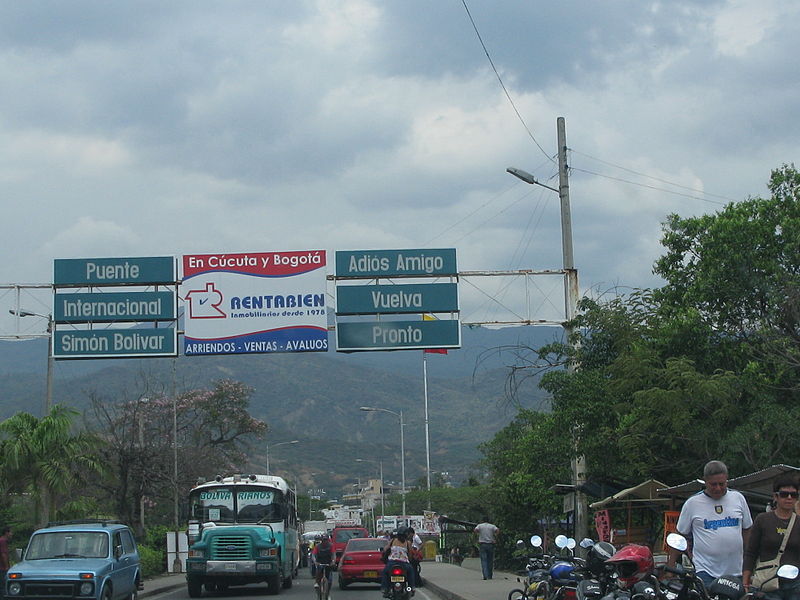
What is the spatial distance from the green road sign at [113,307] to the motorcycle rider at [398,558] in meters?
11.4

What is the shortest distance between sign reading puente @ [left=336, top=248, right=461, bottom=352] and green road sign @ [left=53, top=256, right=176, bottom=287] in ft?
14.9

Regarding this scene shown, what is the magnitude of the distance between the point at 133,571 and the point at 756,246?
15.0 metres

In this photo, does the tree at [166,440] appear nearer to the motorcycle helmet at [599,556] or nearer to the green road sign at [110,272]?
the green road sign at [110,272]

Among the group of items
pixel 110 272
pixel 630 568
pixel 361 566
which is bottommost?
pixel 361 566

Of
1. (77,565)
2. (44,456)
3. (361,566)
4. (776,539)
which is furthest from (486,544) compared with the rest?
(776,539)

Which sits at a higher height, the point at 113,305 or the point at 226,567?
the point at 113,305

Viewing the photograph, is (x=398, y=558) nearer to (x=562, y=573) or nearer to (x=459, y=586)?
(x=562, y=573)

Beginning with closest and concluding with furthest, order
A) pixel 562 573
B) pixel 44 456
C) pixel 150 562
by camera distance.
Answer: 1. pixel 562 573
2. pixel 44 456
3. pixel 150 562

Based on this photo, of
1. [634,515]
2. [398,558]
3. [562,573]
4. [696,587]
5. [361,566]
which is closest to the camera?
[696,587]

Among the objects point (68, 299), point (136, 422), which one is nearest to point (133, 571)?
point (68, 299)

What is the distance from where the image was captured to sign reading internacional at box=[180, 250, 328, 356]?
25812 mm

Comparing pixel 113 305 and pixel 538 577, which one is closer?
pixel 538 577

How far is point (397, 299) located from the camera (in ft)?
85.4

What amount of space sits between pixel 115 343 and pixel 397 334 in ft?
23.0
